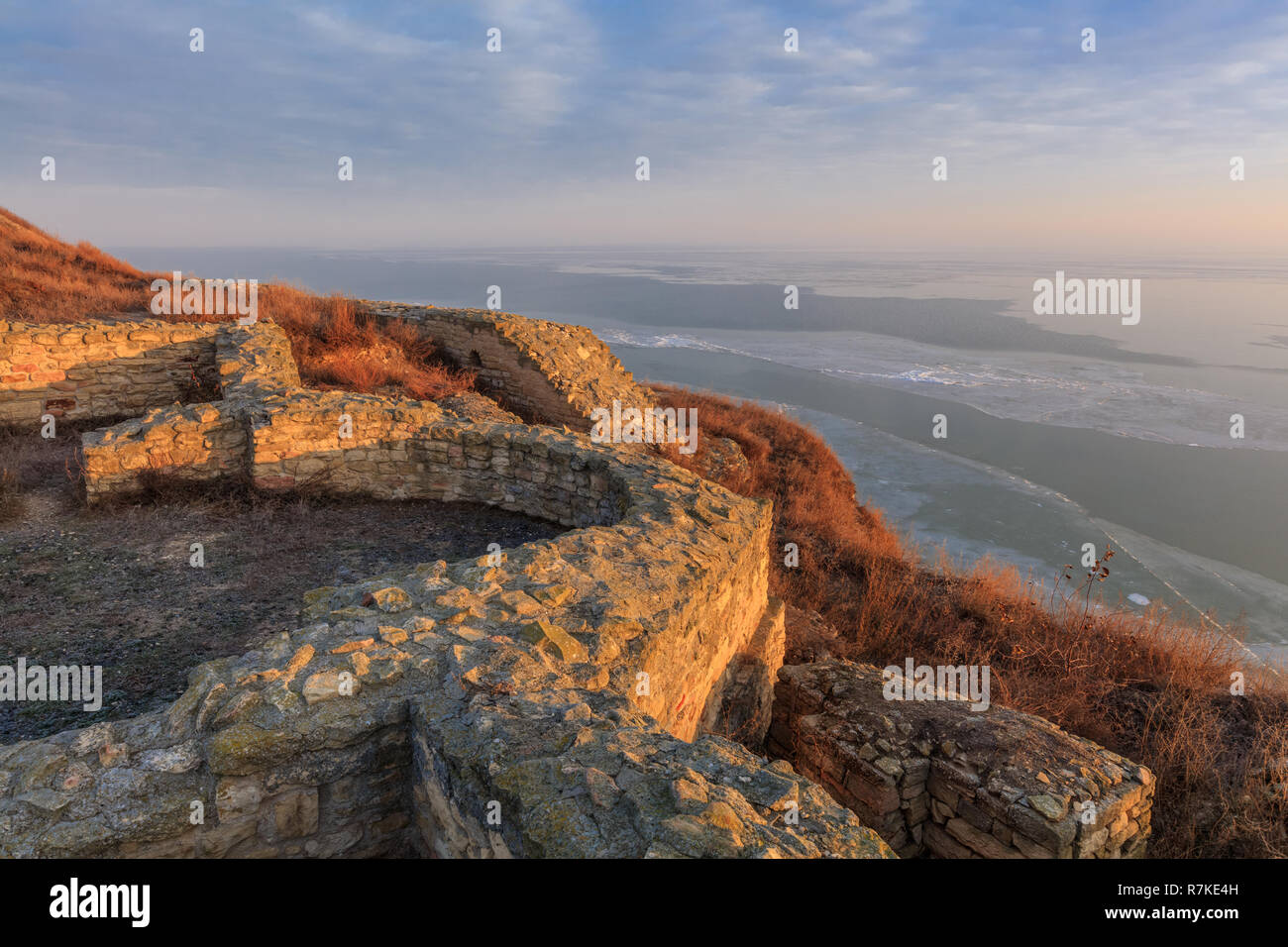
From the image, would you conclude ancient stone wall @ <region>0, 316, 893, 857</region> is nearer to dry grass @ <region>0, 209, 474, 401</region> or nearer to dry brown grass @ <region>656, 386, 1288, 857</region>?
dry brown grass @ <region>656, 386, 1288, 857</region>

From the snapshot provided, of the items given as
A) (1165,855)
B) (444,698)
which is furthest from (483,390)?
(1165,855)

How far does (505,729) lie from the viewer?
2465 mm

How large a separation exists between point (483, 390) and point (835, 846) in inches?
407

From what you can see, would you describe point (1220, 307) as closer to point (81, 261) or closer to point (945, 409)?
point (945, 409)

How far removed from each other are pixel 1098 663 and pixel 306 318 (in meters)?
12.1

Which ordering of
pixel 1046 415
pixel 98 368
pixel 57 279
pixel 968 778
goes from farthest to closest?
pixel 1046 415 < pixel 57 279 < pixel 98 368 < pixel 968 778

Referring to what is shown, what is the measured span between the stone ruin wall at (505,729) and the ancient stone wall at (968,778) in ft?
0.12

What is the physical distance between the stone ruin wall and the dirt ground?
26.4 inches

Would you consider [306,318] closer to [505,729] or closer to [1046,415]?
[505,729]

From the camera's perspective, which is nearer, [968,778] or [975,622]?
[968,778]

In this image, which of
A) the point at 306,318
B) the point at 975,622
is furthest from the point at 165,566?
the point at 306,318

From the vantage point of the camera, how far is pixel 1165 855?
4.21 m

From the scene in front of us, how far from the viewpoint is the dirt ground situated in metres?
3.87

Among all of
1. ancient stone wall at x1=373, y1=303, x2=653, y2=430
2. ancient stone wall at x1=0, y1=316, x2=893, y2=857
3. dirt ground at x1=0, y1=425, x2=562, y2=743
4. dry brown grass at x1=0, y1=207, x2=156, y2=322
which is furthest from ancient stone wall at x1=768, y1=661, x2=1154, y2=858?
dry brown grass at x1=0, y1=207, x2=156, y2=322
